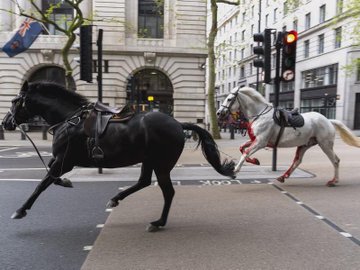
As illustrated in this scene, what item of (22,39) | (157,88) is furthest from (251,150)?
(157,88)

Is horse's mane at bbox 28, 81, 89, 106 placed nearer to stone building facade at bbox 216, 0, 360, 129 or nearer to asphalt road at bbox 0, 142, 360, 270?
asphalt road at bbox 0, 142, 360, 270

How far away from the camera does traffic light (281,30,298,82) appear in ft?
28.6

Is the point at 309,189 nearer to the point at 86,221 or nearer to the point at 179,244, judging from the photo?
the point at 179,244

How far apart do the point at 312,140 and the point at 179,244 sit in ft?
16.7

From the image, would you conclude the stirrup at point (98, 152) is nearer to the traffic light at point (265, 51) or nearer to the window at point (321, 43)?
the traffic light at point (265, 51)

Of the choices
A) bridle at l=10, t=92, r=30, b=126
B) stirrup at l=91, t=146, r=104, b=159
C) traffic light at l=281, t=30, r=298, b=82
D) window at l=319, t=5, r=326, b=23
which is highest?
window at l=319, t=5, r=326, b=23

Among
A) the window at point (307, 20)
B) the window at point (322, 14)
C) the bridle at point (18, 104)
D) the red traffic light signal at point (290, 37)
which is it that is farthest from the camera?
the window at point (307, 20)

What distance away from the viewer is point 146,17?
29859 mm

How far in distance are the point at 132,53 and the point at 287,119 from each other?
22.9 metres

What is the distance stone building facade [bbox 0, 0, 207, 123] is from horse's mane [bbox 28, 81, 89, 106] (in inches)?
897

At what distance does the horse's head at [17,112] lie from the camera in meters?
5.06

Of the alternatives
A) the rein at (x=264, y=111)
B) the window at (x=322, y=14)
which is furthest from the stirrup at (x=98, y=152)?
the window at (x=322, y=14)

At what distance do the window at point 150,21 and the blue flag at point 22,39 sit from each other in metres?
10.4

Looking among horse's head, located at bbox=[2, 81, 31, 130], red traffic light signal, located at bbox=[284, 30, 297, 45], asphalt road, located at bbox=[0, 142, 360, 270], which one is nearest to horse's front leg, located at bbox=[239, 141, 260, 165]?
asphalt road, located at bbox=[0, 142, 360, 270]
